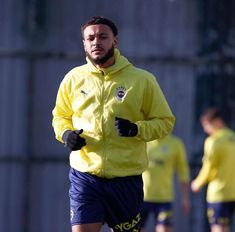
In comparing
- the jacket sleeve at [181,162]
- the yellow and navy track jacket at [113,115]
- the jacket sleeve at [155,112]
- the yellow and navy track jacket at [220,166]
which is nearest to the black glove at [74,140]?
the yellow and navy track jacket at [113,115]

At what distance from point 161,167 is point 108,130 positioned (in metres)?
5.97

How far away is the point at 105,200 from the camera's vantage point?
7.84 metres

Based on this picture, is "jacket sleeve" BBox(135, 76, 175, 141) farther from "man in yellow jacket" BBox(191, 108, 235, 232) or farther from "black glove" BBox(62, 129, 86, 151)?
"man in yellow jacket" BBox(191, 108, 235, 232)

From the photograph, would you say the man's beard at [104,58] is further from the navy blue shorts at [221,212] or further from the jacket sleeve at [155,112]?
the navy blue shorts at [221,212]

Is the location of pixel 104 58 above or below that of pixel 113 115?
above

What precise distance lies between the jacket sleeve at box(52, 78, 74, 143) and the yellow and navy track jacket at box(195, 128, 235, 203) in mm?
5003

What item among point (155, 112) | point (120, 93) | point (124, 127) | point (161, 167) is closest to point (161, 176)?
point (161, 167)

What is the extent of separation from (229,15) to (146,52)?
1303 millimetres

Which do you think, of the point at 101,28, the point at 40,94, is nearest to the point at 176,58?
the point at 40,94

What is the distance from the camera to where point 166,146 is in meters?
13.8

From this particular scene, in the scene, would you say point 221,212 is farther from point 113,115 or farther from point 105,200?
point 113,115

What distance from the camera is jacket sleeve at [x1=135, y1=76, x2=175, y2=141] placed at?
25.8 ft

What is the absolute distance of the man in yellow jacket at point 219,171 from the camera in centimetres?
1298

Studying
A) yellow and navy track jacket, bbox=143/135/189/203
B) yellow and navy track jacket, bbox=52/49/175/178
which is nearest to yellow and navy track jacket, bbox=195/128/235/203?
yellow and navy track jacket, bbox=143/135/189/203
